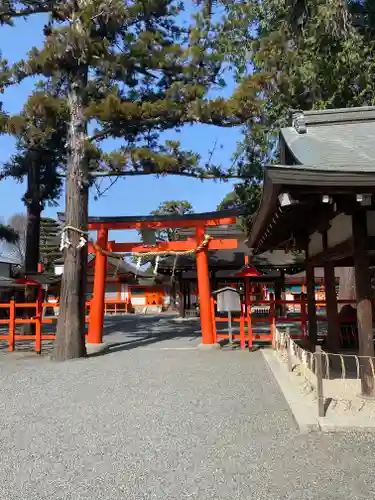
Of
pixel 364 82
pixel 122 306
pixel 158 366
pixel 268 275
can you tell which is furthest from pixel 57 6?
pixel 122 306

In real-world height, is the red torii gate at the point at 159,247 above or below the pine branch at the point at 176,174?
below

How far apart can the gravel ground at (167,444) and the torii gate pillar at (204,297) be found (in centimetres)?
400

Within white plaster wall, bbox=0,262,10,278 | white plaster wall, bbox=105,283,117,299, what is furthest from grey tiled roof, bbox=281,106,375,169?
white plaster wall, bbox=105,283,117,299

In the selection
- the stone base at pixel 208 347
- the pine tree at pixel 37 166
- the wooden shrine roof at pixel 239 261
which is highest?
the pine tree at pixel 37 166

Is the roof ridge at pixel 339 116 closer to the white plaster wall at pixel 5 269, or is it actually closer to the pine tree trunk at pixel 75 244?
the pine tree trunk at pixel 75 244

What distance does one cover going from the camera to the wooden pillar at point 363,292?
559cm

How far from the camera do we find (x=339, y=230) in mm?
7070

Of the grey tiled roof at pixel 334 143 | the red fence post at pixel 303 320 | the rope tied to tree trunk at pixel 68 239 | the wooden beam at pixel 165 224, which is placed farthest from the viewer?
the wooden beam at pixel 165 224

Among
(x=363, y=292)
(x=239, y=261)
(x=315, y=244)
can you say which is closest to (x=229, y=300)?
(x=315, y=244)

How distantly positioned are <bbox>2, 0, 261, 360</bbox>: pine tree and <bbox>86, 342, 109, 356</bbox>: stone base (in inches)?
26.8

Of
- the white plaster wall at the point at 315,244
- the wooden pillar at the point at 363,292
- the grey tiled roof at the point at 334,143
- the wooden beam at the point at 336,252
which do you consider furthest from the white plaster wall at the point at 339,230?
the white plaster wall at the point at 315,244

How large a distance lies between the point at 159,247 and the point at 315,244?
4.70 m

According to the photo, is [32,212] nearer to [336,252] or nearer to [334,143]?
[336,252]

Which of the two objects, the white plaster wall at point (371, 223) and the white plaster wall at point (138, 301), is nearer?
the white plaster wall at point (371, 223)
